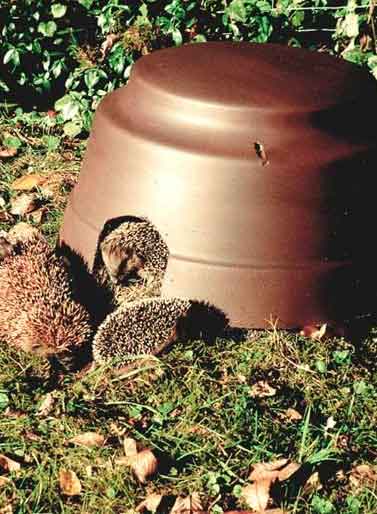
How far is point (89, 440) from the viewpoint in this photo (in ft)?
9.52

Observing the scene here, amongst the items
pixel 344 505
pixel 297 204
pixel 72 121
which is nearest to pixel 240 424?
pixel 344 505

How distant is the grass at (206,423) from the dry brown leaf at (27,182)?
1612mm

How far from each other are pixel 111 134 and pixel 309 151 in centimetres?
84

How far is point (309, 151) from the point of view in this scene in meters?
3.21

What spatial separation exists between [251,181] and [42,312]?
3.17 ft

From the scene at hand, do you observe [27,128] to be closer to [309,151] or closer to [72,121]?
[72,121]

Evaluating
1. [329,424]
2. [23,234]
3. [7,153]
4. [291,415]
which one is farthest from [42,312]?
[7,153]

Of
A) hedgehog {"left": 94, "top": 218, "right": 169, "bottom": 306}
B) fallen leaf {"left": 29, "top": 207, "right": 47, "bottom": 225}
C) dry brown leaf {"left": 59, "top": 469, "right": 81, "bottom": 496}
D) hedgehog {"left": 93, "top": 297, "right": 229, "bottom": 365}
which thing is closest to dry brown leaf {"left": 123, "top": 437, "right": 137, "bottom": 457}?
dry brown leaf {"left": 59, "top": 469, "right": 81, "bottom": 496}

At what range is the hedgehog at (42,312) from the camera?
3.21 meters

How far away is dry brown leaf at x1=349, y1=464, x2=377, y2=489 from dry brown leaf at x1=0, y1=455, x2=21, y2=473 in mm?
1145

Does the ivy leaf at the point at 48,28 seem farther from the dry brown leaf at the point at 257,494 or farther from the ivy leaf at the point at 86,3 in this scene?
the dry brown leaf at the point at 257,494

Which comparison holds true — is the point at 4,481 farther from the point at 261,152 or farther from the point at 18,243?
the point at 261,152

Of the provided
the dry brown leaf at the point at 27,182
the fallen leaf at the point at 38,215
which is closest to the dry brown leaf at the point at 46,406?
the fallen leaf at the point at 38,215

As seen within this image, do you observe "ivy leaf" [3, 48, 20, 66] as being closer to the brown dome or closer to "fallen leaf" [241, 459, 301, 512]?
the brown dome
